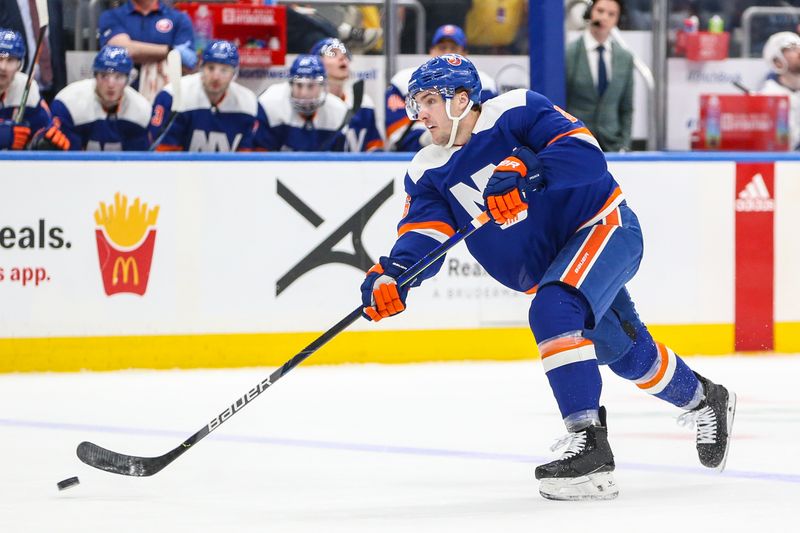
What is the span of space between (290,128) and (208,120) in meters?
0.37

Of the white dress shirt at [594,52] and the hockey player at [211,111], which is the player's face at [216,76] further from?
the white dress shirt at [594,52]

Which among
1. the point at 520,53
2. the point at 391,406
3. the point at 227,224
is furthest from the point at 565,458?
the point at 520,53

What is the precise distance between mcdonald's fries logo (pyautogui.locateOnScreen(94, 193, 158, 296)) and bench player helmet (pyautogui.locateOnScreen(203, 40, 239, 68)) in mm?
834

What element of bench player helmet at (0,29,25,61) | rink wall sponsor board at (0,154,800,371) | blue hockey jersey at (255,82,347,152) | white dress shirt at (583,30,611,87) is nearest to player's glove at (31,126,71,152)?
rink wall sponsor board at (0,154,800,371)

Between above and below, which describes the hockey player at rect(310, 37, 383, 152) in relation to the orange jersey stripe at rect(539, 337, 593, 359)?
above

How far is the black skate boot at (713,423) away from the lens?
3623 millimetres

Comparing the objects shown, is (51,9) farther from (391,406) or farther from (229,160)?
(391,406)

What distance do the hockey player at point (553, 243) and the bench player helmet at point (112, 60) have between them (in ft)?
9.06

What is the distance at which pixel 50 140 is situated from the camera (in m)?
5.89

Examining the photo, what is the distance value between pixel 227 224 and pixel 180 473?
2.29 meters

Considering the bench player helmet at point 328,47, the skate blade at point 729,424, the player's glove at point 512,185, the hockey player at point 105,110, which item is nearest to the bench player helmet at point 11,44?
the hockey player at point 105,110

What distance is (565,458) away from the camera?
3.26 metres

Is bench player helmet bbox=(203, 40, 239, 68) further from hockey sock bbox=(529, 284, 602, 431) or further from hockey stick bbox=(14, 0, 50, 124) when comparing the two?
hockey sock bbox=(529, 284, 602, 431)

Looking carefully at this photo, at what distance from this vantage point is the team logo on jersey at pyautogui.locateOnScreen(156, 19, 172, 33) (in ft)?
21.0
